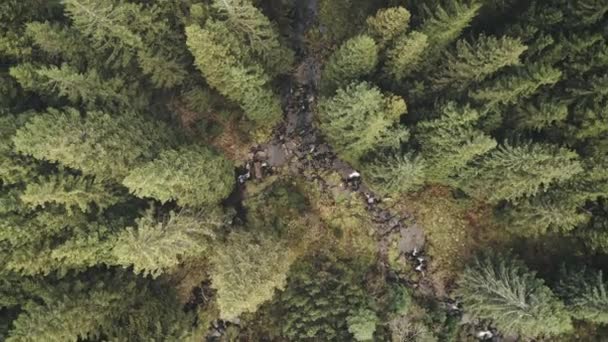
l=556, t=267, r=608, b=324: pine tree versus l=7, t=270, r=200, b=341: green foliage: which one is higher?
l=556, t=267, r=608, b=324: pine tree

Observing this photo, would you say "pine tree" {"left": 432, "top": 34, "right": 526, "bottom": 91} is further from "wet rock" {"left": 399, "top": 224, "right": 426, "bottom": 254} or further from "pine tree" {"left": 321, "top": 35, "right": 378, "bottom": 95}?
"wet rock" {"left": 399, "top": 224, "right": 426, "bottom": 254}

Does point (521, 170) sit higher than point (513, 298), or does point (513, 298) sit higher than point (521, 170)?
point (521, 170)

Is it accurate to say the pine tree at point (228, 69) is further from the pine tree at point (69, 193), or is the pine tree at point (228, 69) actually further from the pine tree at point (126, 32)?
the pine tree at point (69, 193)

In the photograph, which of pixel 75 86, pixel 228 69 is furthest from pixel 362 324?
pixel 75 86

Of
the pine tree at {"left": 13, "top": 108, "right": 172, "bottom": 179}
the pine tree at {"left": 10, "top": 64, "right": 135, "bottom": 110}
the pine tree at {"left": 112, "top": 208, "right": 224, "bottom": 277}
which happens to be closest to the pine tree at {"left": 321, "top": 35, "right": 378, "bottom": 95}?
the pine tree at {"left": 112, "top": 208, "right": 224, "bottom": 277}

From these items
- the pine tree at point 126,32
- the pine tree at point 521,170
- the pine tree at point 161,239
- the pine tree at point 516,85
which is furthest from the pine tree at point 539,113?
the pine tree at point 126,32

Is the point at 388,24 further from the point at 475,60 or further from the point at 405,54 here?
the point at 475,60
